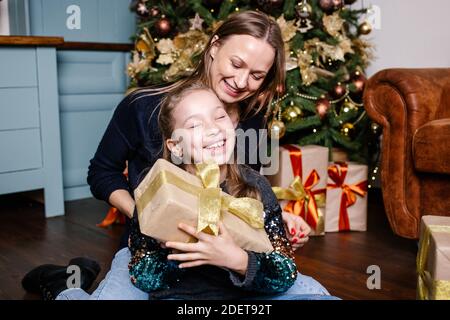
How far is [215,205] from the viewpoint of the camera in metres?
0.77

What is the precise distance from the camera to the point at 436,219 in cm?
90

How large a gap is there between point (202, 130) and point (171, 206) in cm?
22

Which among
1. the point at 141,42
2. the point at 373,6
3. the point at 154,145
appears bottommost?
the point at 154,145

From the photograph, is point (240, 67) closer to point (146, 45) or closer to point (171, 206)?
point (171, 206)

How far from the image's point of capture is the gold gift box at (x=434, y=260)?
0.79 m

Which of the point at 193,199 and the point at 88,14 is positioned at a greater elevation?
A: the point at 88,14

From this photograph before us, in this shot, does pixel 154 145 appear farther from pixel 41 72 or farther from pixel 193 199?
pixel 41 72

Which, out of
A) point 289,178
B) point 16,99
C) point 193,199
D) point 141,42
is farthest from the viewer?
point 141,42

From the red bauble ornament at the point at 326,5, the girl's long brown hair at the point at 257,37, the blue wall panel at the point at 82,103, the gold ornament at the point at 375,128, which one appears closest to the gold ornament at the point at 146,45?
the blue wall panel at the point at 82,103

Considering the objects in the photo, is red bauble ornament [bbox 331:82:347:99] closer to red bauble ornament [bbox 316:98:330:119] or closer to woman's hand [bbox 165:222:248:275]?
red bauble ornament [bbox 316:98:330:119]

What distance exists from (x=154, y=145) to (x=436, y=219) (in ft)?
2.13

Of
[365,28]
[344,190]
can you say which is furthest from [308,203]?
[365,28]
